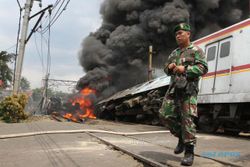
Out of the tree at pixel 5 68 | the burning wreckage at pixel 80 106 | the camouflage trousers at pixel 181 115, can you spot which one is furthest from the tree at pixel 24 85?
the camouflage trousers at pixel 181 115

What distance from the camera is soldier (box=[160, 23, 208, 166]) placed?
4.86 m


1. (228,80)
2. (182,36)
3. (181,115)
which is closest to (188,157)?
(181,115)

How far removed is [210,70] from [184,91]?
20.7ft

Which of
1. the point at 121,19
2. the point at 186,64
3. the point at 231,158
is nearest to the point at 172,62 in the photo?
the point at 186,64

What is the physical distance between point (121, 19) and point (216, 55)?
16.1 m

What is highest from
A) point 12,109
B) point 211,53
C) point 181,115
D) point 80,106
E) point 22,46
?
point 22,46

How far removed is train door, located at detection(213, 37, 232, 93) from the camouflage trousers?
538cm

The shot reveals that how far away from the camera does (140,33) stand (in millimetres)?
24031

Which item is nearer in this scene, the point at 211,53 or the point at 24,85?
the point at 211,53

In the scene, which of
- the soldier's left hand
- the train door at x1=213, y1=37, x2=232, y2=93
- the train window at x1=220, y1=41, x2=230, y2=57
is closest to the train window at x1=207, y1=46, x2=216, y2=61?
the train door at x1=213, y1=37, x2=232, y2=93

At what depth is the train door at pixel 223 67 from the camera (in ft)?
33.3

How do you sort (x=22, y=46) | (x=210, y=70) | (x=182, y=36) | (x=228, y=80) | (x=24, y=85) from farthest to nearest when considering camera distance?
(x=24, y=85), (x=22, y=46), (x=210, y=70), (x=228, y=80), (x=182, y=36)

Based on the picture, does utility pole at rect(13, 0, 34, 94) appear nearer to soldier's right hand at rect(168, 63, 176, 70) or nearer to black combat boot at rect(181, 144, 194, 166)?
soldier's right hand at rect(168, 63, 176, 70)

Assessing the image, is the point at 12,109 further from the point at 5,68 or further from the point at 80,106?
the point at 5,68
